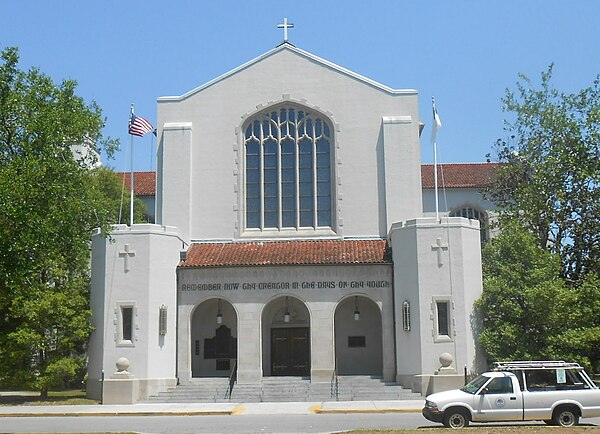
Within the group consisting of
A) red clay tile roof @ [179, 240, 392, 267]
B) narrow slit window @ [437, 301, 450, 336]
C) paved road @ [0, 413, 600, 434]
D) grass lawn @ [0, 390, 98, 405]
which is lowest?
paved road @ [0, 413, 600, 434]

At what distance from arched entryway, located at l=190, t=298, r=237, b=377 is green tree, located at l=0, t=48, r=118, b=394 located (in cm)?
484

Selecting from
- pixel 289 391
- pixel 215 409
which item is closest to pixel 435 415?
pixel 215 409

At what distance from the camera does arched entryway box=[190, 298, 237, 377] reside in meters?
35.2

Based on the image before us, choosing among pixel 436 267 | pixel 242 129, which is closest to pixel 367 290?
pixel 436 267

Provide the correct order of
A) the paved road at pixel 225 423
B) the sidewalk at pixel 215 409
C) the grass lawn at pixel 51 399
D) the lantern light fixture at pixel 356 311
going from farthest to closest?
the lantern light fixture at pixel 356 311, the grass lawn at pixel 51 399, the sidewalk at pixel 215 409, the paved road at pixel 225 423

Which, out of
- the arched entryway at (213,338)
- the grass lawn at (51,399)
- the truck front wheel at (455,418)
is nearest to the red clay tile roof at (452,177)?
the arched entryway at (213,338)

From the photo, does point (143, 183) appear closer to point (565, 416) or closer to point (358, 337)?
point (358, 337)

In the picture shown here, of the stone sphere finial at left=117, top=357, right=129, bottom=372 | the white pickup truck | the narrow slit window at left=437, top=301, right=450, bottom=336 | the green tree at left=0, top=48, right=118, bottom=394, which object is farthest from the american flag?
the white pickup truck

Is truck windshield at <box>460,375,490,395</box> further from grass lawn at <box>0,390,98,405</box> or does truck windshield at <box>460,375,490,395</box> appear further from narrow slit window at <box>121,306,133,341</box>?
grass lawn at <box>0,390,98,405</box>

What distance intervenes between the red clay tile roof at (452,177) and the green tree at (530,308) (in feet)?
64.2

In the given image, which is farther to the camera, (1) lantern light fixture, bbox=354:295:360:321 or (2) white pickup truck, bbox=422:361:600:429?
(1) lantern light fixture, bbox=354:295:360:321

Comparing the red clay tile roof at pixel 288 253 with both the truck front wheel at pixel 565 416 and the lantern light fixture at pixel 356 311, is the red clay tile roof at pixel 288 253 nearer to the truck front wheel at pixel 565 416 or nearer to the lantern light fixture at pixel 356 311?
the lantern light fixture at pixel 356 311

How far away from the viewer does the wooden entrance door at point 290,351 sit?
35094mm

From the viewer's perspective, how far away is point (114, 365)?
31875 millimetres
